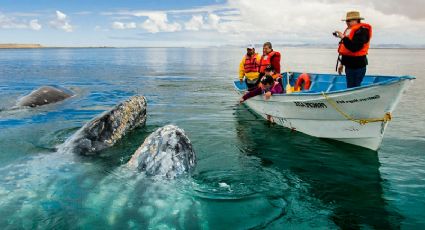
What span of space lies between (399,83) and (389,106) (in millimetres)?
843

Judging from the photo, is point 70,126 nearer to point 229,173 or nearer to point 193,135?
point 193,135

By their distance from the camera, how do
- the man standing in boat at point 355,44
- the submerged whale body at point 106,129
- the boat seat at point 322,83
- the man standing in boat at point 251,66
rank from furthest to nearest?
the man standing in boat at point 251,66, the boat seat at point 322,83, the man standing in boat at point 355,44, the submerged whale body at point 106,129

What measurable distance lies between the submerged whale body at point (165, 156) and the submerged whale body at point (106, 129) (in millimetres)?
1601

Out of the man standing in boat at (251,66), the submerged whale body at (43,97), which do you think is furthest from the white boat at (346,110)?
the submerged whale body at (43,97)

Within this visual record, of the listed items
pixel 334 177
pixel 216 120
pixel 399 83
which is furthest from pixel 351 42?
pixel 216 120

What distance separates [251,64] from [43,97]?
9.93 meters

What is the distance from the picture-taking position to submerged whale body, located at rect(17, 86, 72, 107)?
17.0 m

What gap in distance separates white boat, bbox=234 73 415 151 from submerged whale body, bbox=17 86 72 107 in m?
10.5

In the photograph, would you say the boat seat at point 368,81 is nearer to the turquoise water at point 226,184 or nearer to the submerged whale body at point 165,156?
the turquoise water at point 226,184

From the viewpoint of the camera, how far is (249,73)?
1664cm

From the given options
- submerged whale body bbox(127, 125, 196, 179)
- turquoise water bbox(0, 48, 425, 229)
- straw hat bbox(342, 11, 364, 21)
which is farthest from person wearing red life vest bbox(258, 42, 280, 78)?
submerged whale body bbox(127, 125, 196, 179)

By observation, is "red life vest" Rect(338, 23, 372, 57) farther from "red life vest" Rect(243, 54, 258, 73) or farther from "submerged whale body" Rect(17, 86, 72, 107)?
"submerged whale body" Rect(17, 86, 72, 107)

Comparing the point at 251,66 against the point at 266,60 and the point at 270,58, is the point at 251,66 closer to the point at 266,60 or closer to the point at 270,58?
the point at 266,60

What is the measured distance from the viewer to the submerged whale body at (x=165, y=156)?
798 centimetres
